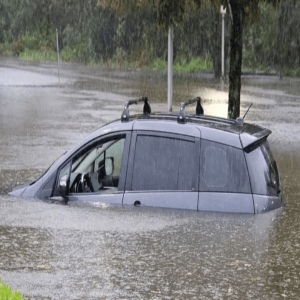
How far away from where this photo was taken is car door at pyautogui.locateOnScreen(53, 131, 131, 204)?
29.1 ft

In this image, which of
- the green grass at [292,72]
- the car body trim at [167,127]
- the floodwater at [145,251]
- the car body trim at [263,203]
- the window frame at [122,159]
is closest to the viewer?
the floodwater at [145,251]

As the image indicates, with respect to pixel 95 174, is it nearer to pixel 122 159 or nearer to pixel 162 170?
pixel 122 159

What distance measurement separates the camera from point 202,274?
6.59 metres

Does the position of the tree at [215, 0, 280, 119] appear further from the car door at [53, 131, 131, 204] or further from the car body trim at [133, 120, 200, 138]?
the car body trim at [133, 120, 200, 138]

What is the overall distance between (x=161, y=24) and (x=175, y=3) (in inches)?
21.9

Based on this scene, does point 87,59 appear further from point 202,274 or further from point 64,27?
point 202,274

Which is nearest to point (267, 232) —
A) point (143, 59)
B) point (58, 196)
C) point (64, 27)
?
point (58, 196)

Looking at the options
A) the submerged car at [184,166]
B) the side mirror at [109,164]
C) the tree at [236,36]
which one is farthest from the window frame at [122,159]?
the tree at [236,36]

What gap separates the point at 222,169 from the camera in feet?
27.6

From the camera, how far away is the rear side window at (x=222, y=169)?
834cm

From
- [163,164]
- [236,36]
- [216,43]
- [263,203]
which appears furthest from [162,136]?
[216,43]

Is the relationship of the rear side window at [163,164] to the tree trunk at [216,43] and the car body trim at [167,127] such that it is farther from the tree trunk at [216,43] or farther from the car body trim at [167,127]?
the tree trunk at [216,43]

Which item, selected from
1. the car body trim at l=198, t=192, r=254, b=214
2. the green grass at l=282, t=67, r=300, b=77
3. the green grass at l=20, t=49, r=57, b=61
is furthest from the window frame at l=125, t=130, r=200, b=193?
the green grass at l=20, t=49, r=57, b=61

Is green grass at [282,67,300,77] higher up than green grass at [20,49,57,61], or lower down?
higher up
